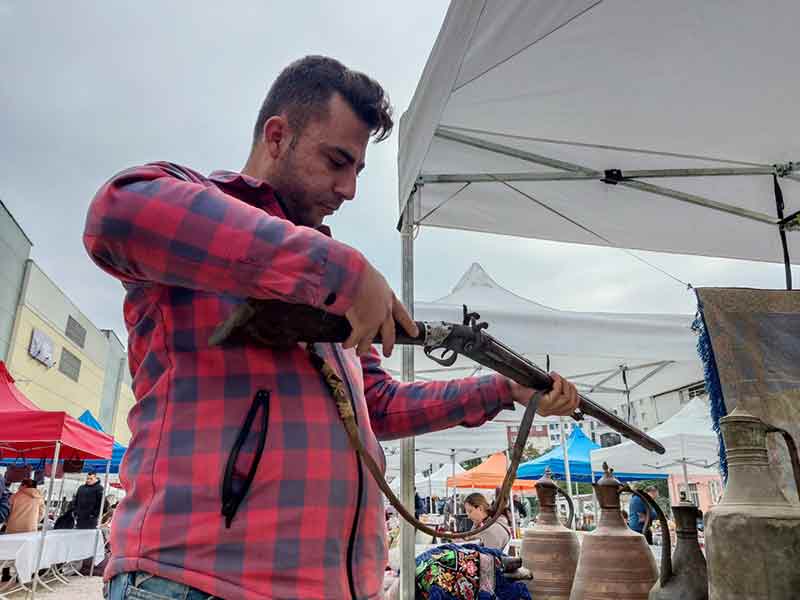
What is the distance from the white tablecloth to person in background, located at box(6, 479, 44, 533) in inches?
15.2

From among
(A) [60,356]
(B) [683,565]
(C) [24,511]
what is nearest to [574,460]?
(C) [24,511]

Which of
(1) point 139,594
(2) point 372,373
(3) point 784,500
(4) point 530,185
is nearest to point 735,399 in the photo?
(3) point 784,500

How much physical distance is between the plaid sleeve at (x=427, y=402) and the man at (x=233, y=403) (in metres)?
0.39

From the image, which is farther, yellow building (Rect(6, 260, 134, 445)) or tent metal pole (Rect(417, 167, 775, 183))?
yellow building (Rect(6, 260, 134, 445))

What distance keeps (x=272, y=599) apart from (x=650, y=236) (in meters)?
4.05

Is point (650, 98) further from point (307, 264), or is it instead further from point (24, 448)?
point (24, 448)

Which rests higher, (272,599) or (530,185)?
(530,185)

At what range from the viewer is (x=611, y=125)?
3131 millimetres

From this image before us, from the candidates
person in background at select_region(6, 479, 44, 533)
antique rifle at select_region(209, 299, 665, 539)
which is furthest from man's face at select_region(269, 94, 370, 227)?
person in background at select_region(6, 479, 44, 533)

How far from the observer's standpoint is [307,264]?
2.72ft

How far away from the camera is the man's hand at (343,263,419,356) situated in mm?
873

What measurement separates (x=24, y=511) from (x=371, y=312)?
10.0 meters

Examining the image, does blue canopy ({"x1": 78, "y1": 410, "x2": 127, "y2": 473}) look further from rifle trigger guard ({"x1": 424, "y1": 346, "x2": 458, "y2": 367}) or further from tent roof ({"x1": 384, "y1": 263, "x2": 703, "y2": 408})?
rifle trigger guard ({"x1": 424, "y1": 346, "x2": 458, "y2": 367})

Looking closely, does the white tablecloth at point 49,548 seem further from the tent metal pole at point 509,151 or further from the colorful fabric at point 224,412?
the colorful fabric at point 224,412
